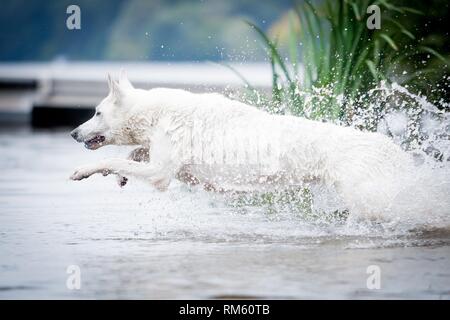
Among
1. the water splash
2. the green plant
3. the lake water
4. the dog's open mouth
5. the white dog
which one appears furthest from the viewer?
the green plant

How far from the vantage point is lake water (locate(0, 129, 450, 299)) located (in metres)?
5.39

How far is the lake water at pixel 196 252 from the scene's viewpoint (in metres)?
5.39

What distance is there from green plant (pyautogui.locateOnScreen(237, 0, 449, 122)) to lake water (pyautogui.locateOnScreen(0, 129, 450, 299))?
3.30 feet

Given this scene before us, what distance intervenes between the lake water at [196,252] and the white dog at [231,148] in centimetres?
35

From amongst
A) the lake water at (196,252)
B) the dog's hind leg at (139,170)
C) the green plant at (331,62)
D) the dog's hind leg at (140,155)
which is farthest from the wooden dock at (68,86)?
the dog's hind leg at (139,170)

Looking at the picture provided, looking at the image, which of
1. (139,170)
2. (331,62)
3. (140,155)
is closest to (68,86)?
(331,62)

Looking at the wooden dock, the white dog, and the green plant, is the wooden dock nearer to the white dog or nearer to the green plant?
the green plant

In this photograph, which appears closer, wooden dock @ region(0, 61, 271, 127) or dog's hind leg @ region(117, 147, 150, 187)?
dog's hind leg @ region(117, 147, 150, 187)

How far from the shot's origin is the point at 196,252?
251 inches

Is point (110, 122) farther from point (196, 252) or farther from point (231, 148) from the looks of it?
point (196, 252)

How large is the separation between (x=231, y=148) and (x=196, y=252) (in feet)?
2.88

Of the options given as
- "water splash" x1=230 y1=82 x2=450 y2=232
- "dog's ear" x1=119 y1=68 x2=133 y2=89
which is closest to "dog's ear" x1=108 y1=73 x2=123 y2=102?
"dog's ear" x1=119 y1=68 x2=133 y2=89
